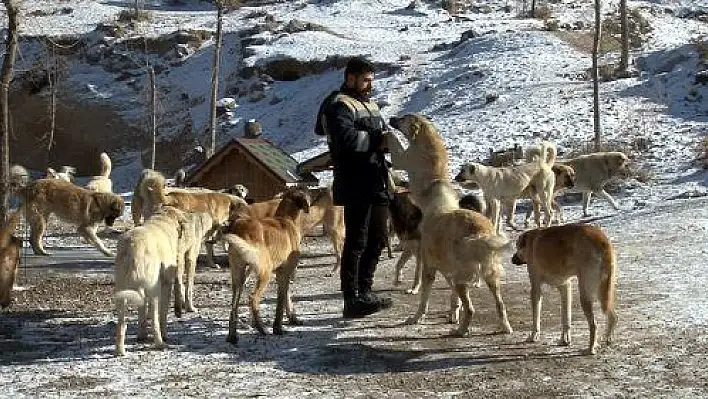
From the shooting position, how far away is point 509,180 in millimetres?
15781

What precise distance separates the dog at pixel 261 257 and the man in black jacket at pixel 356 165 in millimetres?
509

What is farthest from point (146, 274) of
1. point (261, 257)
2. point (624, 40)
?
point (624, 40)

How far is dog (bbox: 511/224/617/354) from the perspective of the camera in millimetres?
6664

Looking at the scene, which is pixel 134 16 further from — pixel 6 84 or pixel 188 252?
pixel 188 252

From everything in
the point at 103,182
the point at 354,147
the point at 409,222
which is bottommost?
the point at 103,182

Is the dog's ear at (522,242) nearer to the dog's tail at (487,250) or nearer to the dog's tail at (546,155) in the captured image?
the dog's tail at (487,250)

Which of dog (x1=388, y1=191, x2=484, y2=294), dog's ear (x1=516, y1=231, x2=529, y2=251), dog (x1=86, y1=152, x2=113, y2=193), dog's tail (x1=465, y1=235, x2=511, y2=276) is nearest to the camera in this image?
dog's tail (x1=465, y1=235, x2=511, y2=276)

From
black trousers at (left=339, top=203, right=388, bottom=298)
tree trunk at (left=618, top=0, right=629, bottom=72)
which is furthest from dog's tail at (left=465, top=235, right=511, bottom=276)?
tree trunk at (left=618, top=0, right=629, bottom=72)

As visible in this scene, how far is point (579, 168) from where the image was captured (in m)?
18.0

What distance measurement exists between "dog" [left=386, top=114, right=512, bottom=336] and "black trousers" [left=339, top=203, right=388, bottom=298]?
0.43 m

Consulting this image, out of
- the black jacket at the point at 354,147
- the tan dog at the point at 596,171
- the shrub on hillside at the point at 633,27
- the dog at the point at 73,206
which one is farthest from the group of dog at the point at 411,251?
the shrub on hillside at the point at 633,27

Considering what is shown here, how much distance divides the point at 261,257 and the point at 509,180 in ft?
29.5

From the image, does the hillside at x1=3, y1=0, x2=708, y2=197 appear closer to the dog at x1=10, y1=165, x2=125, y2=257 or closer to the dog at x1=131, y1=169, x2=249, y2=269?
the dog at x1=10, y1=165, x2=125, y2=257

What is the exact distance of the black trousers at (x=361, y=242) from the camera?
26.9ft
